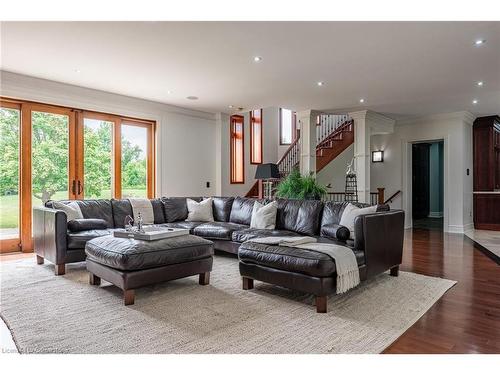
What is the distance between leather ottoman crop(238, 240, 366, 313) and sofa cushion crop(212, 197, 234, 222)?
7.37 ft

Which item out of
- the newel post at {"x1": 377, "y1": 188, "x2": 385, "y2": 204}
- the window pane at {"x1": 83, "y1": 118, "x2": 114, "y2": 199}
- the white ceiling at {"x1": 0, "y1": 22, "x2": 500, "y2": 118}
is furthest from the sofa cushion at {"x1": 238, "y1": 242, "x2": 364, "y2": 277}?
the newel post at {"x1": 377, "y1": 188, "x2": 385, "y2": 204}

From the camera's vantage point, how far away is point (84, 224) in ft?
14.4

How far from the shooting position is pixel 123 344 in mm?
2256

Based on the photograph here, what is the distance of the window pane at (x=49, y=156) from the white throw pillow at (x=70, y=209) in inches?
36.9

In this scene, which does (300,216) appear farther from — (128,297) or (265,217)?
(128,297)

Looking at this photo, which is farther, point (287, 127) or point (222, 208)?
point (287, 127)

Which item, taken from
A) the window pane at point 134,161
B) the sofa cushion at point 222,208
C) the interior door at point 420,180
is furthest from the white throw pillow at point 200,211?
the interior door at point 420,180

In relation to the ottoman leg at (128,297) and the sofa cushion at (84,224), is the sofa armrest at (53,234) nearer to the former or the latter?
the sofa cushion at (84,224)

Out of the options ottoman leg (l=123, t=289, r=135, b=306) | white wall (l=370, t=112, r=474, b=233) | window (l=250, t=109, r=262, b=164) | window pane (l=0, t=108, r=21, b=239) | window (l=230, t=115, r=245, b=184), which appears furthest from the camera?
window (l=250, t=109, r=262, b=164)

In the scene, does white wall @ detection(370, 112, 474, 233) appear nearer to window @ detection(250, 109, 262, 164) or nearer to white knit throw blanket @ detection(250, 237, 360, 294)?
window @ detection(250, 109, 262, 164)

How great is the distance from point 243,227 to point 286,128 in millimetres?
6294

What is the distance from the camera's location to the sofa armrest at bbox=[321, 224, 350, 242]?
3723 millimetres

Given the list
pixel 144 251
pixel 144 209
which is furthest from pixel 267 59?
pixel 144 209

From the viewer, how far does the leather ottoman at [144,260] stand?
301cm
